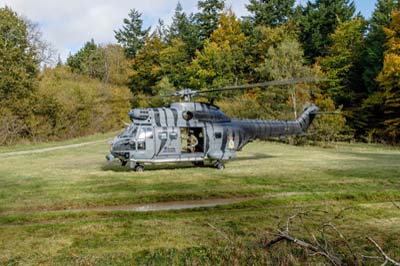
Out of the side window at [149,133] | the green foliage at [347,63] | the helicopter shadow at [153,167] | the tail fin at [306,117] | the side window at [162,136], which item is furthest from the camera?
the green foliage at [347,63]

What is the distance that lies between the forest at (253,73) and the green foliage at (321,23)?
0.37 ft

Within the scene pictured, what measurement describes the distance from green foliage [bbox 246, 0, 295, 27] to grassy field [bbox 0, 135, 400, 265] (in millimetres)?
37094

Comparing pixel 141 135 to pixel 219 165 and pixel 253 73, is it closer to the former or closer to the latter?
pixel 219 165

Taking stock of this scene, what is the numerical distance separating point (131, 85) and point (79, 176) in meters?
43.3

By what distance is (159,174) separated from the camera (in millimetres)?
13531

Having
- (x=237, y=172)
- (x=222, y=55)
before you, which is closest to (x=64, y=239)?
(x=237, y=172)

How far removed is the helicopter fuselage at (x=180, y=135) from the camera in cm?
1345

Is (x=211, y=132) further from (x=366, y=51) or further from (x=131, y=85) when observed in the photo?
(x=131, y=85)

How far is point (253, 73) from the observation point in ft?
146

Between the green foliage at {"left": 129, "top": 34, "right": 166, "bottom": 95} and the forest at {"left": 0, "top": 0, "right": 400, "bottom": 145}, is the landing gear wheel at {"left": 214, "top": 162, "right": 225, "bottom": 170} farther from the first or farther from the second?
the green foliage at {"left": 129, "top": 34, "right": 166, "bottom": 95}

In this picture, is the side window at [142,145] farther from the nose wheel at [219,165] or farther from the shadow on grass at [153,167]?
the nose wheel at [219,165]

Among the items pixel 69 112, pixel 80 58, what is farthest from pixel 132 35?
pixel 69 112

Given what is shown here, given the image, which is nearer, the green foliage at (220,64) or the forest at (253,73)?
the forest at (253,73)

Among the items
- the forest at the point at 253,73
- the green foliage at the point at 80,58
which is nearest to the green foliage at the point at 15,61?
the forest at the point at 253,73
